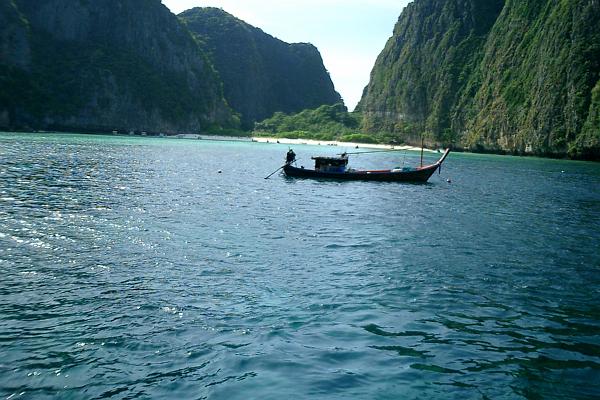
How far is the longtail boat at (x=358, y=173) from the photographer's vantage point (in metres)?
52.3

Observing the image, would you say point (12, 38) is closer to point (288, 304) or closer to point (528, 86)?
point (528, 86)

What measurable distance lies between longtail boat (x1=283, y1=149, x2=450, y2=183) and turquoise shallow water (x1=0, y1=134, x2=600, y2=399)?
887 inches

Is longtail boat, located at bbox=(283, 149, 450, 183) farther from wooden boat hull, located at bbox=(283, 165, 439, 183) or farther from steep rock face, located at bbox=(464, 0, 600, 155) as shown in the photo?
steep rock face, located at bbox=(464, 0, 600, 155)

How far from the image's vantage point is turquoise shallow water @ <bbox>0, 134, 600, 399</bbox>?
965cm

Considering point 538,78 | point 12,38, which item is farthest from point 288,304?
point 12,38

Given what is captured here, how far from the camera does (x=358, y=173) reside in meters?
52.9

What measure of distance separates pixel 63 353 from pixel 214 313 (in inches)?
145

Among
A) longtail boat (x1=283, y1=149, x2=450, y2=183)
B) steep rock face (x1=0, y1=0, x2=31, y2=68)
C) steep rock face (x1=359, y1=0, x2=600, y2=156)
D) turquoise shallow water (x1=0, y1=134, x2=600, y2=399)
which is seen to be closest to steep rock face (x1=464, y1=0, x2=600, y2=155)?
steep rock face (x1=359, y1=0, x2=600, y2=156)

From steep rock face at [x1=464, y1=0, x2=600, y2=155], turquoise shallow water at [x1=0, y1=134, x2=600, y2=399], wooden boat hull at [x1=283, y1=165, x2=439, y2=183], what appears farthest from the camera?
steep rock face at [x1=464, y1=0, x2=600, y2=155]

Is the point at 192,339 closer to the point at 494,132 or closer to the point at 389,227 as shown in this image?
the point at 389,227

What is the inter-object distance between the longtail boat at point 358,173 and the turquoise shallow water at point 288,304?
887 inches

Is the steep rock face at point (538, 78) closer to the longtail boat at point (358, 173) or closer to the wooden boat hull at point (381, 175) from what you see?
the wooden boat hull at point (381, 175)

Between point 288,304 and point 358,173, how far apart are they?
132ft

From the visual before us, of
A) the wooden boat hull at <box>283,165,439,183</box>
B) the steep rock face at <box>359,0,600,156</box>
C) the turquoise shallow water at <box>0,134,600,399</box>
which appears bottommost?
the turquoise shallow water at <box>0,134,600,399</box>
